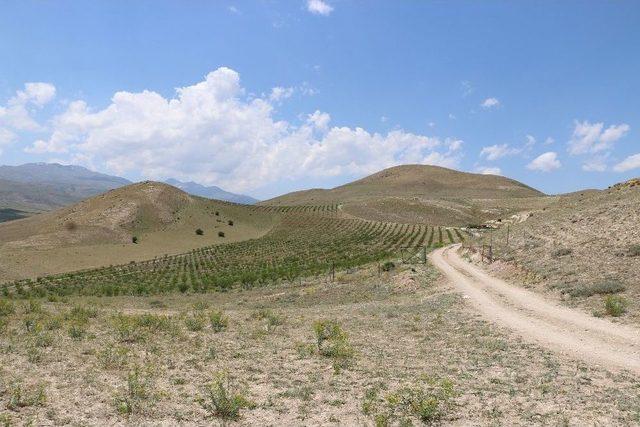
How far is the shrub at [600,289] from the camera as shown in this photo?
78.2 ft

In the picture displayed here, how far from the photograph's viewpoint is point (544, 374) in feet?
43.0

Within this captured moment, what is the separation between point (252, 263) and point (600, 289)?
62460mm

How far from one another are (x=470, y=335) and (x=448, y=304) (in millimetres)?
8568

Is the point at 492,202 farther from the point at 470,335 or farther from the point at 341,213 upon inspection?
the point at 470,335

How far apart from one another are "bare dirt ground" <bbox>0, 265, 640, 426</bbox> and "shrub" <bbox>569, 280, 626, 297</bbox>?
24.5ft

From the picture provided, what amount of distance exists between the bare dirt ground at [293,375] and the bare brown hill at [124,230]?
75.9 m

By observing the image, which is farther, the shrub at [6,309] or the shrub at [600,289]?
the shrub at [600,289]

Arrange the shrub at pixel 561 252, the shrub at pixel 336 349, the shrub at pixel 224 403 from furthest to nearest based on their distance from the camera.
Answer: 1. the shrub at pixel 561 252
2. the shrub at pixel 336 349
3. the shrub at pixel 224 403

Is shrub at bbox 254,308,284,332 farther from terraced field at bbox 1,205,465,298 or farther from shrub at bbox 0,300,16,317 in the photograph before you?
terraced field at bbox 1,205,465,298

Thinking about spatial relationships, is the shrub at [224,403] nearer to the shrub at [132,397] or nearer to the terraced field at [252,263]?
the shrub at [132,397]

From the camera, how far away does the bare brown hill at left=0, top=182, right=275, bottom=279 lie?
9875 cm

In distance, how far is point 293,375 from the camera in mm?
13445

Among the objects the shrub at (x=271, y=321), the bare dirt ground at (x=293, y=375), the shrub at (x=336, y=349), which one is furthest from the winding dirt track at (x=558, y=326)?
the shrub at (x=271, y=321)

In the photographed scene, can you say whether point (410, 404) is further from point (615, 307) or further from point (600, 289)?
point (600, 289)
